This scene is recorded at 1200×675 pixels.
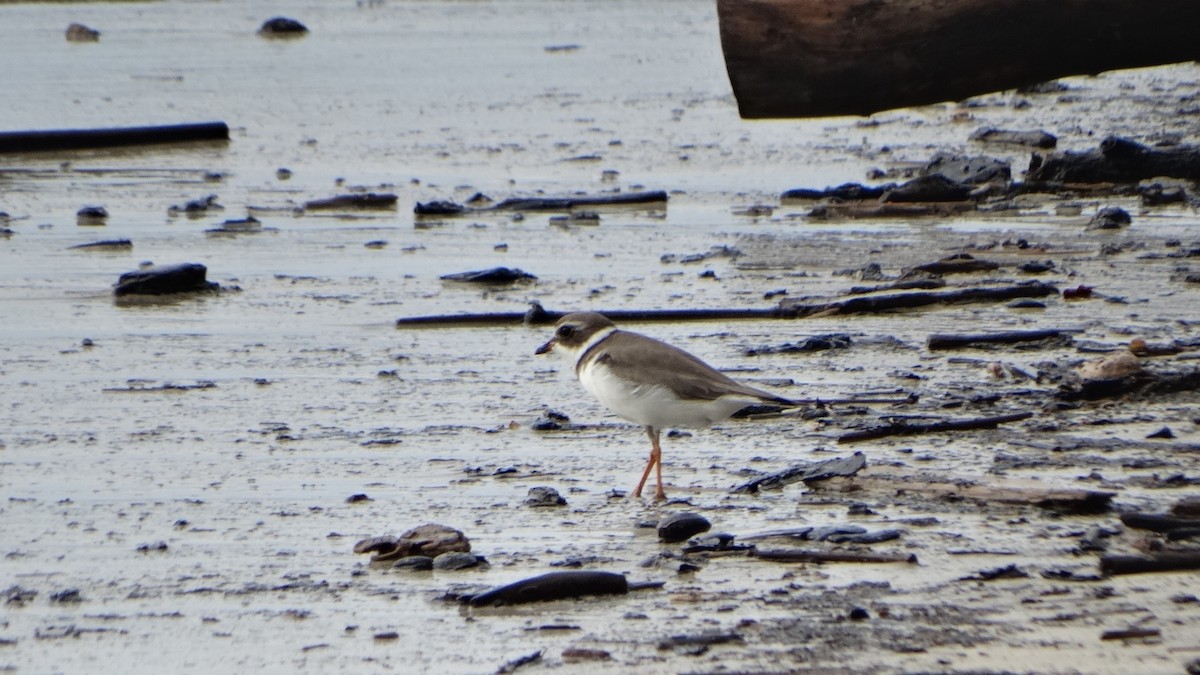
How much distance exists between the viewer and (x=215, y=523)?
5.89 meters

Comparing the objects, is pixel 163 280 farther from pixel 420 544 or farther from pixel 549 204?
pixel 420 544

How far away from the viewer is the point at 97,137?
1545cm

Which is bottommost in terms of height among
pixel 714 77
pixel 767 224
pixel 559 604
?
pixel 559 604

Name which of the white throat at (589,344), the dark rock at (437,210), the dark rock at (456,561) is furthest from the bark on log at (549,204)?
the dark rock at (456,561)

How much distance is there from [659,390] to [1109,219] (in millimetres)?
5335

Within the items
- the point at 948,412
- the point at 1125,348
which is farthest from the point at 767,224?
the point at 948,412

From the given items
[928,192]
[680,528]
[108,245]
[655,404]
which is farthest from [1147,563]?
[108,245]

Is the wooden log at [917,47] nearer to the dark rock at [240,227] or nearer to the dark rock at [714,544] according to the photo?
the dark rock at [714,544]

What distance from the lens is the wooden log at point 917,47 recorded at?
6914 millimetres

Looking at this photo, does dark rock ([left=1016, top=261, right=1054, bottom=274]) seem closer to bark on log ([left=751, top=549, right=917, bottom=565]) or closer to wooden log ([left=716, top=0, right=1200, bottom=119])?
wooden log ([left=716, top=0, right=1200, bottom=119])

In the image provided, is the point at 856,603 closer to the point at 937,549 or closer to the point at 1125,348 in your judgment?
the point at 937,549

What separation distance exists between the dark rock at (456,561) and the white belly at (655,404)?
3.66 feet

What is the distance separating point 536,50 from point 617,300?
14.9 m

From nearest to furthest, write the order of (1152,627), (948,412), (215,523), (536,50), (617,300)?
1. (1152,627)
2. (215,523)
3. (948,412)
4. (617,300)
5. (536,50)
